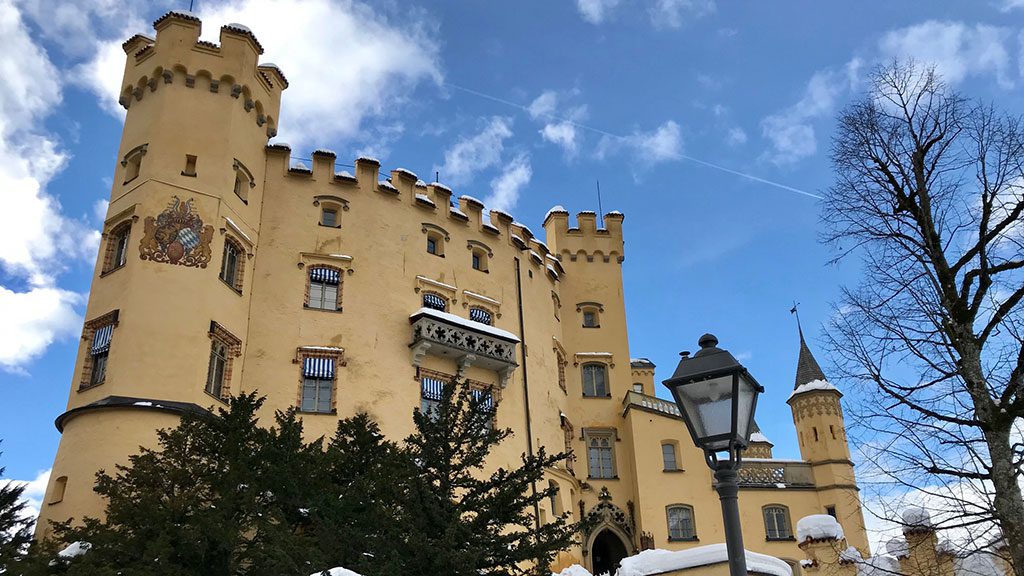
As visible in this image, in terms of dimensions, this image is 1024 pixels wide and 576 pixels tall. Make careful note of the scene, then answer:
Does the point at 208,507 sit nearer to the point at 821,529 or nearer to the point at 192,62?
the point at 821,529

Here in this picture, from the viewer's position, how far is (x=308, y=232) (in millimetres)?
29781

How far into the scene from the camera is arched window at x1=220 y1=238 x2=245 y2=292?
26984mm

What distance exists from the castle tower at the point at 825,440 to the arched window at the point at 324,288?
2135 centimetres

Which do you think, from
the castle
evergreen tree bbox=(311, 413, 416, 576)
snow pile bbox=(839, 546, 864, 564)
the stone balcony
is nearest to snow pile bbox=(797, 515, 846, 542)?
snow pile bbox=(839, 546, 864, 564)

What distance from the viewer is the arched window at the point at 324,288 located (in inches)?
1142

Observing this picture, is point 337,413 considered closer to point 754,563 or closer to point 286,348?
point 286,348

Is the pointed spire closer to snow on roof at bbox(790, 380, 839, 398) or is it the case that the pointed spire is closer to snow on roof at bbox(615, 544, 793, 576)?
snow on roof at bbox(790, 380, 839, 398)

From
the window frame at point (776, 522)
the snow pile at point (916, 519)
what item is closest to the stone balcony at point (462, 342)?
the window frame at point (776, 522)

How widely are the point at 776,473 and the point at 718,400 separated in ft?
105

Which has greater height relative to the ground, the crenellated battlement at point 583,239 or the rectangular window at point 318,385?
the crenellated battlement at point 583,239

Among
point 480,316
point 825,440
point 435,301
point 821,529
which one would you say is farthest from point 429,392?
point 825,440

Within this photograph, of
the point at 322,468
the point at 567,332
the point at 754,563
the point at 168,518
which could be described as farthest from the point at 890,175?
the point at 567,332

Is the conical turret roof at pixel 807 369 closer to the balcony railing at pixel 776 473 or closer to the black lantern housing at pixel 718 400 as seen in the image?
the balcony railing at pixel 776 473

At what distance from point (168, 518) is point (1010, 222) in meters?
15.3
